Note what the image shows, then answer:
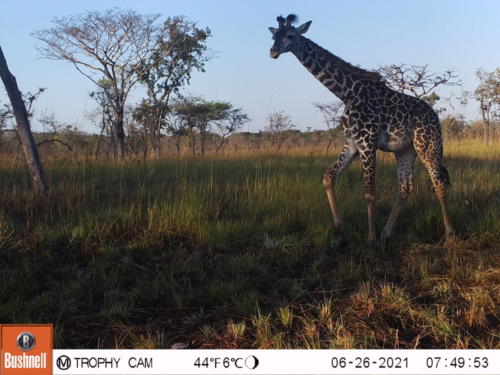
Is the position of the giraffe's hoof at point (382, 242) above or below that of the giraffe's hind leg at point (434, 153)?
below

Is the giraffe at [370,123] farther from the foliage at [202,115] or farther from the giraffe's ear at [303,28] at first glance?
the foliage at [202,115]

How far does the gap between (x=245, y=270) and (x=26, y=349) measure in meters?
1.74

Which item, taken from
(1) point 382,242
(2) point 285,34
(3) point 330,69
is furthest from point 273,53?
(1) point 382,242

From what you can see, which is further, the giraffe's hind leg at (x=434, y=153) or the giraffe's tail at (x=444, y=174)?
the giraffe's tail at (x=444, y=174)

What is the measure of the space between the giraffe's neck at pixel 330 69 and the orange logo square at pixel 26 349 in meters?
3.54

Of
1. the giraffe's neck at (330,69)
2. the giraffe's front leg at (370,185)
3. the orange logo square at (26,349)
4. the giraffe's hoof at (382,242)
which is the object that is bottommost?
the orange logo square at (26,349)

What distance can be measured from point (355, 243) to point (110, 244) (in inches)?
95.3

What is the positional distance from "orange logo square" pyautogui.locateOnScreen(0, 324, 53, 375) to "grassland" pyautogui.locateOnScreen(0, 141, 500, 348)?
0.29 meters

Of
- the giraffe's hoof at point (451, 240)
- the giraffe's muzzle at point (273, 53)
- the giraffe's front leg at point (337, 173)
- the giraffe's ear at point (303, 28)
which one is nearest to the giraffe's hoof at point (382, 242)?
the giraffe's front leg at point (337, 173)

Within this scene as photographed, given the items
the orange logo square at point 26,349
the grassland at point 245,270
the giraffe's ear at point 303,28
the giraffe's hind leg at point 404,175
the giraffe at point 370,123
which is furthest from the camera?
the giraffe's hind leg at point 404,175

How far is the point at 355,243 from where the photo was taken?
A: 427 centimetres

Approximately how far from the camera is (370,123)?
165 inches

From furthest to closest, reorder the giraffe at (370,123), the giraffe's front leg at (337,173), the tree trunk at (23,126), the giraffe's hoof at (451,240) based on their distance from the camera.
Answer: the tree trunk at (23,126) → the giraffe's front leg at (337,173) → the giraffe at (370,123) → the giraffe's hoof at (451,240)

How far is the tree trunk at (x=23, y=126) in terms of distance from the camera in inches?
199
